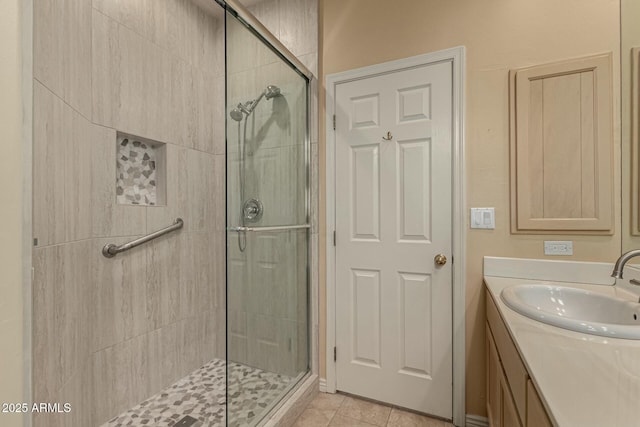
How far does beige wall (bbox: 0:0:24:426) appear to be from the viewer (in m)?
0.58

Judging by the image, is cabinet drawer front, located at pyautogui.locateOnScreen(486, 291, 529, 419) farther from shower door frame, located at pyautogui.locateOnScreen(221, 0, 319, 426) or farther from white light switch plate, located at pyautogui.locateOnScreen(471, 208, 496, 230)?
shower door frame, located at pyautogui.locateOnScreen(221, 0, 319, 426)

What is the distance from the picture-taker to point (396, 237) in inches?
71.0

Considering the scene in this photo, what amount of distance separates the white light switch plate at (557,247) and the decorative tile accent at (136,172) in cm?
235

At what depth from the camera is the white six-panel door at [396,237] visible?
1699mm

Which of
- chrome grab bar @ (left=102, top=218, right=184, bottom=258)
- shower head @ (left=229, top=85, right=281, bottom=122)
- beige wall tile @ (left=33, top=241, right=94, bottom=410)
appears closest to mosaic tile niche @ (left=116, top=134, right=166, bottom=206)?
chrome grab bar @ (left=102, top=218, right=184, bottom=258)

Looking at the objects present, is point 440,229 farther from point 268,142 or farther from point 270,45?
point 270,45

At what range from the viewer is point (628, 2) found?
1.33m

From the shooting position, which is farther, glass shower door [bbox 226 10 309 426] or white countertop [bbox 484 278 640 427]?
glass shower door [bbox 226 10 309 426]

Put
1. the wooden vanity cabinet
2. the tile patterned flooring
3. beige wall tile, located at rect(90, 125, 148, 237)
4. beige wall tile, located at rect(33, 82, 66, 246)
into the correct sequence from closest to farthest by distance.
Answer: the wooden vanity cabinet
beige wall tile, located at rect(33, 82, 66, 246)
beige wall tile, located at rect(90, 125, 148, 237)
the tile patterned flooring

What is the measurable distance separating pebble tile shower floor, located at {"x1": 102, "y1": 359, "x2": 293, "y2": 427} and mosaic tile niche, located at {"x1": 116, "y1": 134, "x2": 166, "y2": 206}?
1.23 m

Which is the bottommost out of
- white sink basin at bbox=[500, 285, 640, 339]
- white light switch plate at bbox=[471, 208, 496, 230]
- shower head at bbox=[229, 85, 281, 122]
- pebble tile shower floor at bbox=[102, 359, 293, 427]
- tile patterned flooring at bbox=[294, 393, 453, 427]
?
tile patterned flooring at bbox=[294, 393, 453, 427]

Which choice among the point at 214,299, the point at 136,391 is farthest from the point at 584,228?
the point at 136,391

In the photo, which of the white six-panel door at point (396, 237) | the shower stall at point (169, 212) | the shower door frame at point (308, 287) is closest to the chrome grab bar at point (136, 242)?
the shower stall at point (169, 212)

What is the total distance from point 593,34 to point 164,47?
97.1 inches
